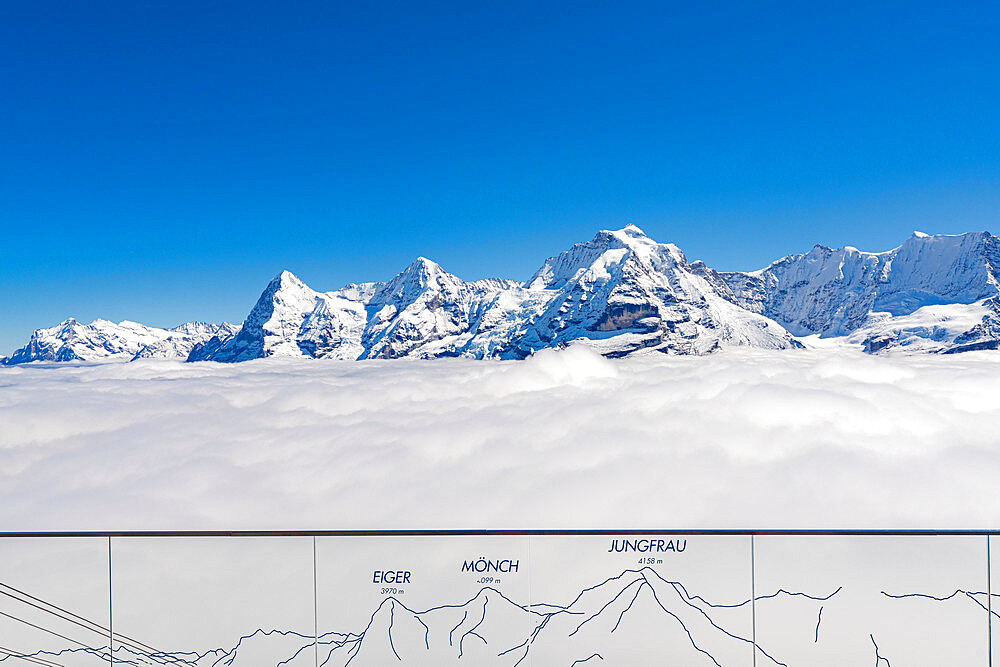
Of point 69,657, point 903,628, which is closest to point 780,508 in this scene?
point 903,628

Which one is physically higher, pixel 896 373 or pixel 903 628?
pixel 896 373

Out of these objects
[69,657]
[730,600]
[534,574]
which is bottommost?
[69,657]

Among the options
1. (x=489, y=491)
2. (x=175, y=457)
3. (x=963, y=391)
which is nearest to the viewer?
(x=489, y=491)

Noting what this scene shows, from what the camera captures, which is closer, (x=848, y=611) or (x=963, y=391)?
(x=848, y=611)

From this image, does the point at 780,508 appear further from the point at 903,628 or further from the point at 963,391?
the point at 963,391

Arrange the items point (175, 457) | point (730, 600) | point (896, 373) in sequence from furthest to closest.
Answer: point (896, 373) → point (175, 457) → point (730, 600)

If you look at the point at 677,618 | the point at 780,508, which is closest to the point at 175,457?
the point at 677,618
